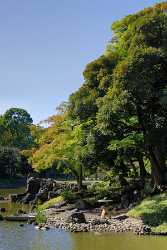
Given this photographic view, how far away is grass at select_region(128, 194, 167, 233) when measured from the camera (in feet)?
92.2

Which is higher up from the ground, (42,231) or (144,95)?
(144,95)

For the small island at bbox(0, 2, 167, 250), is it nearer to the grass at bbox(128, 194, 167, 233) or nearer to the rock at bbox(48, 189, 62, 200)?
the grass at bbox(128, 194, 167, 233)

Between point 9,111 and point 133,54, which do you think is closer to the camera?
point 133,54

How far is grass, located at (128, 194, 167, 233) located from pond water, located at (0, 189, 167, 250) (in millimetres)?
2135

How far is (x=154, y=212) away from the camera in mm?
29516

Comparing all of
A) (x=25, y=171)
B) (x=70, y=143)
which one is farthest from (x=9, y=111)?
(x=70, y=143)

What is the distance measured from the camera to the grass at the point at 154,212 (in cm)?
2811

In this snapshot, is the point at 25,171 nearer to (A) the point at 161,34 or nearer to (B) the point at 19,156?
(B) the point at 19,156

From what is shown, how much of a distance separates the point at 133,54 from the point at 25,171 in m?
74.5

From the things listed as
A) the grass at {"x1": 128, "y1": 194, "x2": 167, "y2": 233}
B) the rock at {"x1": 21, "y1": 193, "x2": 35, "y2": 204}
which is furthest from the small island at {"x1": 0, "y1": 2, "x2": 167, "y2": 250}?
the rock at {"x1": 21, "y1": 193, "x2": 35, "y2": 204}

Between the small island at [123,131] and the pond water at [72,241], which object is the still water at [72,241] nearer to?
the pond water at [72,241]

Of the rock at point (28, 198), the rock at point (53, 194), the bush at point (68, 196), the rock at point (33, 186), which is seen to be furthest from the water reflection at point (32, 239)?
the rock at point (33, 186)

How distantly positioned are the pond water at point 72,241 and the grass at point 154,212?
2.13m

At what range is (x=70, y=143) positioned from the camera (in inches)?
1706
